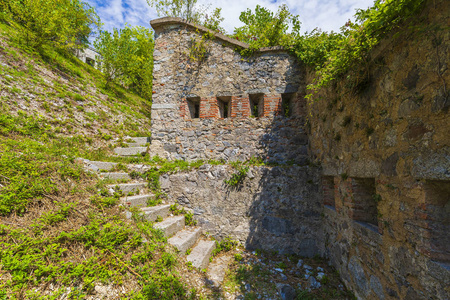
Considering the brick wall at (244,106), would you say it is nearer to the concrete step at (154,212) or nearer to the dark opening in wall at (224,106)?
the dark opening in wall at (224,106)

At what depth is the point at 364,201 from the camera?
290 cm

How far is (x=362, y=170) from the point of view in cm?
270

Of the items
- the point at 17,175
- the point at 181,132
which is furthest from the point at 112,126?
the point at 17,175

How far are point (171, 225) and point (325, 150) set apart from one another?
3510mm

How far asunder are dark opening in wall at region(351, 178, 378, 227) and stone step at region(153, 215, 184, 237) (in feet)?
10.5

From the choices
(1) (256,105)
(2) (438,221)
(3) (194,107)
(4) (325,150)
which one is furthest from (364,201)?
(3) (194,107)

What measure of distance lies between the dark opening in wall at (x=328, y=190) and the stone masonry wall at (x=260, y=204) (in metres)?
0.16

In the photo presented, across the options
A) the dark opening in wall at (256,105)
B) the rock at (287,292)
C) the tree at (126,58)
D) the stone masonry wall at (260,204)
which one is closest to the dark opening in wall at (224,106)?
the dark opening in wall at (256,105)

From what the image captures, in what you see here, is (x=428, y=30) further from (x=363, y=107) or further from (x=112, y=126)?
(x=112, y=126)

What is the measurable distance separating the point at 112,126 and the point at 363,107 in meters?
7.42

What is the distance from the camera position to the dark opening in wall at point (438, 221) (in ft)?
5.66

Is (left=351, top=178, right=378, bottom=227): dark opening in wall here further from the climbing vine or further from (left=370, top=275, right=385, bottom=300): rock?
the climbing vine

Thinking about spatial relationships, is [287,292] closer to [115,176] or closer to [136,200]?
[136,200]

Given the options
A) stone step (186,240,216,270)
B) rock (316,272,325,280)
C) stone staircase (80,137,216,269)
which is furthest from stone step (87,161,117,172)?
rock (316,272,325,280)
